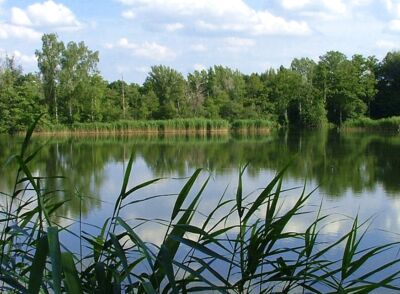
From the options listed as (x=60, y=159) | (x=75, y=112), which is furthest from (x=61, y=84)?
(x=60, y=159)

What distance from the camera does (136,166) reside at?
1510 cm

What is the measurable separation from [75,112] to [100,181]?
28.9 m

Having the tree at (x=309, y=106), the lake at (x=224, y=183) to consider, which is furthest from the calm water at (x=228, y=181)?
the tree at (x=309, y=106)

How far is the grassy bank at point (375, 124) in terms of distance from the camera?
36.8m

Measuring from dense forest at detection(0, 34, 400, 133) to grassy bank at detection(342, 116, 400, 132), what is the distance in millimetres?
1909

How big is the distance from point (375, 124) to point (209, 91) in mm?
15061

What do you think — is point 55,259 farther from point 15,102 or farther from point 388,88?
point 388,88

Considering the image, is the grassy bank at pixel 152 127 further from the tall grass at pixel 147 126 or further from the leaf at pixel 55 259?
the leaf at pixel 55 259

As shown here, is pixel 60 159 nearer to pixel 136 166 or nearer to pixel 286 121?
pixel 136 166

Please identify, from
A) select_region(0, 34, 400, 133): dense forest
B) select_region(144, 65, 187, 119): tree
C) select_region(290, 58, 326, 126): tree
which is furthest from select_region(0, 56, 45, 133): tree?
select_region(290, 58, 326, 126): tree

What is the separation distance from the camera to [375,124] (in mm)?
39438

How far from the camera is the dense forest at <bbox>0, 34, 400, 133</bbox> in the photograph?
39.0 metres

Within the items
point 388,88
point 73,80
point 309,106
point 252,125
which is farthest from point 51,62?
point 388,88

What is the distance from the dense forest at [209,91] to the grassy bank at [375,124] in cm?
191
